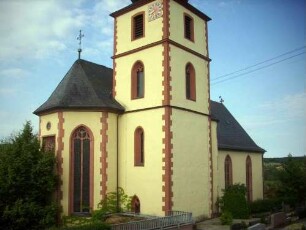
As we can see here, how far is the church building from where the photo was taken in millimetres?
20562

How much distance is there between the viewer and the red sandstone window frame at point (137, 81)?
73.3 feet

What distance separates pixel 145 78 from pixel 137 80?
949mm

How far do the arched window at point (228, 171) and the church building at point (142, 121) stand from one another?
5101 mm

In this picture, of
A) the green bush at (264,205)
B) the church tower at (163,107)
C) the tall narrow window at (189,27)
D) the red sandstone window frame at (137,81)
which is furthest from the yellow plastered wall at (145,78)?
the green bush at (264,205)

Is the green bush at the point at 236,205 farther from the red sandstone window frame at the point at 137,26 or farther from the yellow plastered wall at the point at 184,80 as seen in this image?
the red sandstone window frame at the point at 137,26

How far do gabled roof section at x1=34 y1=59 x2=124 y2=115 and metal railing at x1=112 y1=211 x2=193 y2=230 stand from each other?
23.6 feet

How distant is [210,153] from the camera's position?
941 inches

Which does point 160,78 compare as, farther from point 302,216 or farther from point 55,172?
point 302,216

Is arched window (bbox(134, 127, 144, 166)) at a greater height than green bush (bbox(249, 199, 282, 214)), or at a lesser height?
greater

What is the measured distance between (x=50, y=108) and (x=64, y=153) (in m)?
2.80

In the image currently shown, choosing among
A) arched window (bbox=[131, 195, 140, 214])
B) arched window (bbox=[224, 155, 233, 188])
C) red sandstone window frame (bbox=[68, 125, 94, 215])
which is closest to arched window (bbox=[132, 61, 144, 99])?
red sandstone window frame (bbox=[68, 125, 94, 215])

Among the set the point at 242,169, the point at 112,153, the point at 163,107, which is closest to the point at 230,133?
the point at 242,169

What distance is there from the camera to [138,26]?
76.1ft

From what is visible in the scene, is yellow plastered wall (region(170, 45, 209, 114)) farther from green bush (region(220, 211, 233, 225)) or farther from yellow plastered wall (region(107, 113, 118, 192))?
green bush (region(220, 211, 233, 225))
